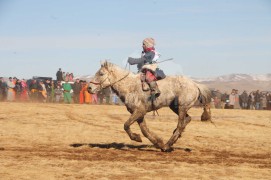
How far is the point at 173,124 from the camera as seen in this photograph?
20453 mm

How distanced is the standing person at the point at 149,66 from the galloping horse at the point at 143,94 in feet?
0.53

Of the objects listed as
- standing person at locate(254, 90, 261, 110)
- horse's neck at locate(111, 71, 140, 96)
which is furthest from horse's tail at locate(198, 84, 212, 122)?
standing person at locate(254, 90, 261, 110)

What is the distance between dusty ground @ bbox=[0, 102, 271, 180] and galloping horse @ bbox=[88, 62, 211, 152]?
426 millimetres

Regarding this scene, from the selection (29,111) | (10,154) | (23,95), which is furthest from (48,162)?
(23,95)

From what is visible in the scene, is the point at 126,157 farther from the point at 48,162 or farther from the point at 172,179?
the point at 172,179

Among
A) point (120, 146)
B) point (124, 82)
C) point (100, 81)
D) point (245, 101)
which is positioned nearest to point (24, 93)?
point (245, 101)

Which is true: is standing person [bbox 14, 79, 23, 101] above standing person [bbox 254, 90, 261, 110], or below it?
above

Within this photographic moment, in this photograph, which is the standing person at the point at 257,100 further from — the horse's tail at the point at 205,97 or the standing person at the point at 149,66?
the standing person at the point at 149,66

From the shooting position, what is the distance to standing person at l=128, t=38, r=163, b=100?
39.5 feet

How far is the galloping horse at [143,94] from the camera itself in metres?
12.1

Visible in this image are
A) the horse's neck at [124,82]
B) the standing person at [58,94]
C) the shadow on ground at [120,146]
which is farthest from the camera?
the standing person at [58,94]

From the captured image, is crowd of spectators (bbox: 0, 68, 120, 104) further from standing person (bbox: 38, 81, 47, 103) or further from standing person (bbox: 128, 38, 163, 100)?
standing person (bbox: 128, 38, 163, 100)

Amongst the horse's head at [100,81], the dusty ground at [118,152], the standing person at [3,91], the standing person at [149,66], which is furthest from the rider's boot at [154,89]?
the standing person at [3,91]

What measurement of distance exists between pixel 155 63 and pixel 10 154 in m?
4.16
